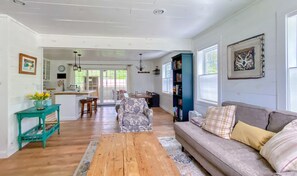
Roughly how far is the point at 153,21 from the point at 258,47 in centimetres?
185

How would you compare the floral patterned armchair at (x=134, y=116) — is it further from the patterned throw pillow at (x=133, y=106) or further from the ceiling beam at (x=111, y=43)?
the ceiling beam at (x=111, y=43)

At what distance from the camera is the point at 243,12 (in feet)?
8.94

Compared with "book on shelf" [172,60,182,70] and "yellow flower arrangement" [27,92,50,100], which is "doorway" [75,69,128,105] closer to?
"book on shelf" [172,60,182,70]

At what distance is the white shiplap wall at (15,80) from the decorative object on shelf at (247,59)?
3.94 metres

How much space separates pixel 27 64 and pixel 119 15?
7.03 ft

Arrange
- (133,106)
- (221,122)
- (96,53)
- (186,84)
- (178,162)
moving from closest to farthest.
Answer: (221,122)
(178,162)
(133,106)
(186,84)
(96,53)

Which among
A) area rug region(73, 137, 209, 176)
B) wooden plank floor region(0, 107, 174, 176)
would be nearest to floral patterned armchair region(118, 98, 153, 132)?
wooden plank floor region(0, 107, 174, 176)

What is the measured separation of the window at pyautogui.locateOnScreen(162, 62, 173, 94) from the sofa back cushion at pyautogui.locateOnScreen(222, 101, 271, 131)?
4.33 meters

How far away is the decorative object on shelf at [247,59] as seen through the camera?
95.1 inches

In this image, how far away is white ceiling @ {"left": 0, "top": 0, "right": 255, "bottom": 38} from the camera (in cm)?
245

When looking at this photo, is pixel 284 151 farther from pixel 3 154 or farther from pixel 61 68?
pixel 61 68

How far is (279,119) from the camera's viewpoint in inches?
72.3

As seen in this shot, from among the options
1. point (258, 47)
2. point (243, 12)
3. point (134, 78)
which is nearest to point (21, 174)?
point (258, 47)

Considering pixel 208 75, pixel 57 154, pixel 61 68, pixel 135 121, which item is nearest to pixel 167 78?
pixel 208 75
